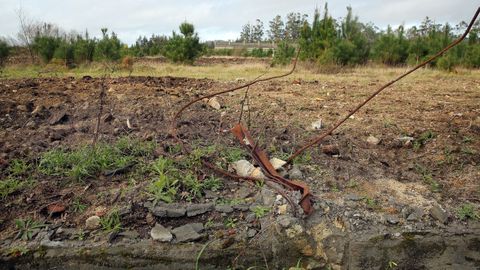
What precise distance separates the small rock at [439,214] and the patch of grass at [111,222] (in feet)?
6.22

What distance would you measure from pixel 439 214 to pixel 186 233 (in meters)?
1.54

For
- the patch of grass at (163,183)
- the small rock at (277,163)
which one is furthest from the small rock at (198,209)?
the small rock at (277,163)

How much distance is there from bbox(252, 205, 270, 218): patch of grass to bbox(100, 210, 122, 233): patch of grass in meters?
0.79

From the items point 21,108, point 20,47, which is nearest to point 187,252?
point 21,108

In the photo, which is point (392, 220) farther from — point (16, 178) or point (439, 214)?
point (16, 178)

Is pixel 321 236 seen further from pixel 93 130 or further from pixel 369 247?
pixel 93 130

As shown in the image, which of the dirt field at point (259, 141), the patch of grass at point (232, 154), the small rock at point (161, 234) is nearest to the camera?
the small rock at point (161, 234)

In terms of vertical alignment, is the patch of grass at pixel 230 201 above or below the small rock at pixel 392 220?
above

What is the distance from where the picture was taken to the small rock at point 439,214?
225 centimetres

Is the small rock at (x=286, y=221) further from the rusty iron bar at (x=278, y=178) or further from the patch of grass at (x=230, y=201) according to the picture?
the patch of grass at (x=230, y=201)

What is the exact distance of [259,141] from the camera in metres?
3.17

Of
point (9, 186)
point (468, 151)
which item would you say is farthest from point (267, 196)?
point (468, 151)

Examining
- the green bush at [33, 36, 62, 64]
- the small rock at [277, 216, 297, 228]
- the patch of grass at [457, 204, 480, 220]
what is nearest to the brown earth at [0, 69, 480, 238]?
the patch of grass at [457, 204, 480, 220]

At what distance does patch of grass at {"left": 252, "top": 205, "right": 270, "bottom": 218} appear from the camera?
2.20 meters
